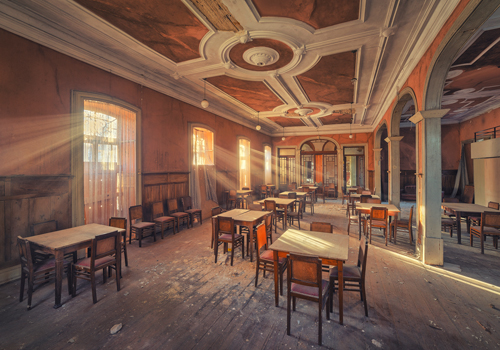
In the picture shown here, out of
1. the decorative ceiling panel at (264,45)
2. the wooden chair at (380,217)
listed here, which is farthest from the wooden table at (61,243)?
the wooden chair at (380,217)

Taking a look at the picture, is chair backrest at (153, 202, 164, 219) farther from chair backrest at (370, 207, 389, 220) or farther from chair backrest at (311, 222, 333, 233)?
chair backrest at (370, 207, 389, 220)

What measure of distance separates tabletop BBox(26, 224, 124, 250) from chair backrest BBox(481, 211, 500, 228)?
620cm

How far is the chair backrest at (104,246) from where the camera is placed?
9.00ft

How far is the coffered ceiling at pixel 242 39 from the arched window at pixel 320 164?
666 cm

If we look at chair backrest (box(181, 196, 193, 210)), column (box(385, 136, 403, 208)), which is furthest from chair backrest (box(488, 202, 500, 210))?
chair backrest (box(181, 196, 193, 210))

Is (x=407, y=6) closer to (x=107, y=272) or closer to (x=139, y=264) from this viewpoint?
(x=139, y=264)

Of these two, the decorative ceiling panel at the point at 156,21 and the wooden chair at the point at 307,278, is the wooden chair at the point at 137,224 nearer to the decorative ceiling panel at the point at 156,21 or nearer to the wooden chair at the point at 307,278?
the decorative ceiling panel at the point at 156,21

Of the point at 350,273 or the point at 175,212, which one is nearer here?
the point at 350,273

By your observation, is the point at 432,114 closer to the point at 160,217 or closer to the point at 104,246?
the point at 104,246

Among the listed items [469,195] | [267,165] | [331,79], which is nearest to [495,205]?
[469,195]

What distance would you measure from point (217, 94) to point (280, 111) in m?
3.08

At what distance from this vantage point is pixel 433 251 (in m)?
3.72

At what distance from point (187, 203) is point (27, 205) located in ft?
11.2

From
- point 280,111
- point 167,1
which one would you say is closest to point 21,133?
point 167,1
